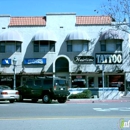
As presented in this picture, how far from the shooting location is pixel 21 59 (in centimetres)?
3297

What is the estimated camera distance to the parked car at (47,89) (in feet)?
69.5

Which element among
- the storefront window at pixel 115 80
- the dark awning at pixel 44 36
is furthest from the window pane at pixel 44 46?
the storefront window at pixel 115 80

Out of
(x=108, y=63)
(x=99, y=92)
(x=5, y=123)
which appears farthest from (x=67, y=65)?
(x=5, y=123)

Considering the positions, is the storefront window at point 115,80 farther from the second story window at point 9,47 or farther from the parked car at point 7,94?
the parked car at point 7,94

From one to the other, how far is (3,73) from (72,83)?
838 cm

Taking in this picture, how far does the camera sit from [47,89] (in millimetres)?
21312

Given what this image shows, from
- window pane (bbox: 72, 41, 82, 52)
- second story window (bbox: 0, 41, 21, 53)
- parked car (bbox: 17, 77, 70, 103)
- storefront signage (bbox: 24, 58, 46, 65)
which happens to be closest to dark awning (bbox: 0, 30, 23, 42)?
second story window (bbox: 0, 41, 21, 53)

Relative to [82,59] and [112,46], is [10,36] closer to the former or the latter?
[82,59]

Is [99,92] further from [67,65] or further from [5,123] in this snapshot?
[5,123]

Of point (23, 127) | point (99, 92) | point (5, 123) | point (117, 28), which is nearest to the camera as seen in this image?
point (23, 127)

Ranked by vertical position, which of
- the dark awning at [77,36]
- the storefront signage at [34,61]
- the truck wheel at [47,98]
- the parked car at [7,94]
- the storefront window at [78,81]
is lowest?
the truck wheel at [47,98]

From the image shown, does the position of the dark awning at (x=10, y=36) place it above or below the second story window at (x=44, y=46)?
above

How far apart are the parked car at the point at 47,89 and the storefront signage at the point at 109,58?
1188cm

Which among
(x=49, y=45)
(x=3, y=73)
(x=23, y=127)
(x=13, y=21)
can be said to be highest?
(x=13, y=21)
